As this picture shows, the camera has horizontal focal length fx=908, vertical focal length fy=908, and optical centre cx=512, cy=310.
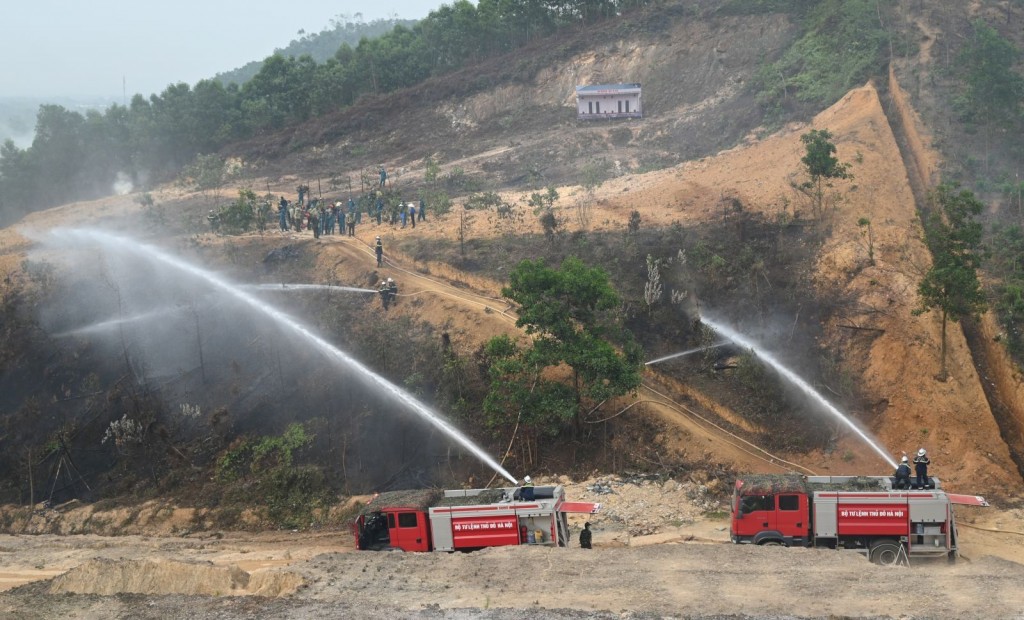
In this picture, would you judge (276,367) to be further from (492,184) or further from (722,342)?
(492,184)

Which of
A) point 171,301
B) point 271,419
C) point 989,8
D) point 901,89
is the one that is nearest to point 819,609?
point 271,419

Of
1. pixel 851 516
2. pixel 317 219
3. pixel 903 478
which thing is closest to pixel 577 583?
pixel 851 516

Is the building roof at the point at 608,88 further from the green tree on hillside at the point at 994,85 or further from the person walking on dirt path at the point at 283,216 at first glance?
the person walking on dirt path at the point at 283,216

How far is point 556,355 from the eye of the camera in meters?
30.1

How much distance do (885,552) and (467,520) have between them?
10760 mm

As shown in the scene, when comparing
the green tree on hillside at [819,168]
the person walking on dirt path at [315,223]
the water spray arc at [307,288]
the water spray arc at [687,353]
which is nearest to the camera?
the water spray arc at [687,353]

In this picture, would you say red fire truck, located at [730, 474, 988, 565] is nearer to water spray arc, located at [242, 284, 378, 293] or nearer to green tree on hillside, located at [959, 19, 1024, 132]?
water spray arc, located at [242, 284, 378, 293]

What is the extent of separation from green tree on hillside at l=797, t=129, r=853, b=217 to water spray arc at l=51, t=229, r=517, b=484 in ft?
64.2

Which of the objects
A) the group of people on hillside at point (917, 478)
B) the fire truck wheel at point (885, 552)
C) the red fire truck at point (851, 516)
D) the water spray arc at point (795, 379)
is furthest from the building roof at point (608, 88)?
the fire truck wheel at point (885, 552)

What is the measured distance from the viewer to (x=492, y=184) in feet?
188

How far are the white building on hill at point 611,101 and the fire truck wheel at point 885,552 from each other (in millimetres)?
49081

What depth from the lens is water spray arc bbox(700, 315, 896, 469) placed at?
30.6 m

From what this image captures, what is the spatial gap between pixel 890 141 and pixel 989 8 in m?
20.2

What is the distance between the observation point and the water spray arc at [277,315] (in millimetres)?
32278
